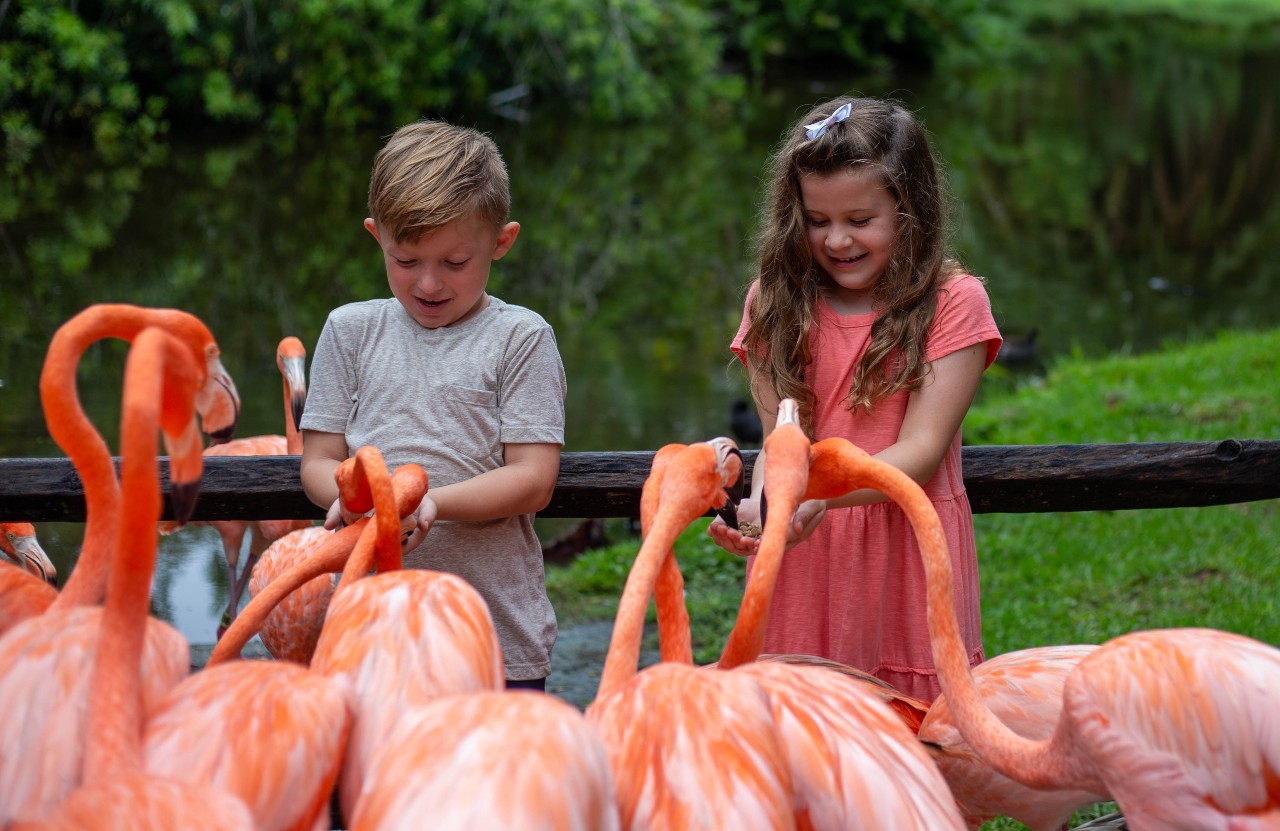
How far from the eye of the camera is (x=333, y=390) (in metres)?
2.78

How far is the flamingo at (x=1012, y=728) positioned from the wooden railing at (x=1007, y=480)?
0.85 metres

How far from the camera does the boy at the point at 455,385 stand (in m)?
2.62

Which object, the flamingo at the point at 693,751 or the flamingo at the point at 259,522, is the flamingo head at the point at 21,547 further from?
the flamingo at the point at 693,751

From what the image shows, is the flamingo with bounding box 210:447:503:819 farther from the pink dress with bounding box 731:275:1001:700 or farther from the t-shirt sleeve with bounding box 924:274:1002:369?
the t-shirt sleeve with bounding box 924:274:1002:369

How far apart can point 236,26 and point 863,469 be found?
13210 millimetres

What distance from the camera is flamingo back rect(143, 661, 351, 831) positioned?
1815 mm

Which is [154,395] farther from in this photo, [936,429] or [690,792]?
[936,429]

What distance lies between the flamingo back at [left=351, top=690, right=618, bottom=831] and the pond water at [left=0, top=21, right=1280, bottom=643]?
3672 millimetres

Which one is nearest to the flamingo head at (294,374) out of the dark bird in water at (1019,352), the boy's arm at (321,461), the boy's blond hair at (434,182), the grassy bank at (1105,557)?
the grassy bank at (1105,557)

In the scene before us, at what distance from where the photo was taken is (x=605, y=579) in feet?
17.5

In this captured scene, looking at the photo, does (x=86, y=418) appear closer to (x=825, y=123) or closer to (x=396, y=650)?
(x=396, y=650)

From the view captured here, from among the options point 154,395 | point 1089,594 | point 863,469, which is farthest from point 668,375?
point 154,395

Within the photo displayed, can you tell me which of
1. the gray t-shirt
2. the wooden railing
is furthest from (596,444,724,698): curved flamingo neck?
the wooden railing

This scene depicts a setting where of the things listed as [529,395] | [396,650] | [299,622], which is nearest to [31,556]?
[299,622]
